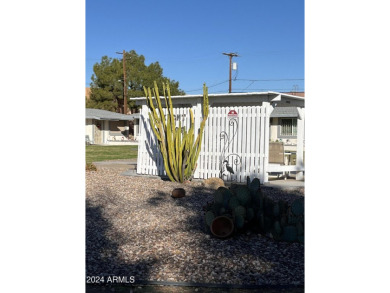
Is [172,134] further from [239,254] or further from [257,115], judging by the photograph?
[239,254]

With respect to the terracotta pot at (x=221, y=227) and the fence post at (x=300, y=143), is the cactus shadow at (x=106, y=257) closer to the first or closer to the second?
the terracotta pot at (x=221, y=227)

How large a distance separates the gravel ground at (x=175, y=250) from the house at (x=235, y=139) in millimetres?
2922

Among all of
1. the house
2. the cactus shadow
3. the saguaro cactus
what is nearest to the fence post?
the house

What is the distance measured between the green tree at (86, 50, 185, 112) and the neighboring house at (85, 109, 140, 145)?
4165 millimetres

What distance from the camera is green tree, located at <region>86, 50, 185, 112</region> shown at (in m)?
39.8

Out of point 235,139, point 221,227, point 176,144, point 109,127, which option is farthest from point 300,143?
point 109,127

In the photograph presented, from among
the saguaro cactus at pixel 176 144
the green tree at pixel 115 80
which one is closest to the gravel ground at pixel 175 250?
the saguaro cactus at pixel 176 144

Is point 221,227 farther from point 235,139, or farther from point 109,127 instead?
point 109,127

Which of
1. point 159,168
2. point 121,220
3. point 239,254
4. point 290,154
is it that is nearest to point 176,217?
point 121,220

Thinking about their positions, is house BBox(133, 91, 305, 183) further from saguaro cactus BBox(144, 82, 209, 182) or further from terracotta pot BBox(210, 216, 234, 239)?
terracotta pot BBox(210, 216, 234, 239)

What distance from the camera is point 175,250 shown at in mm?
4246
